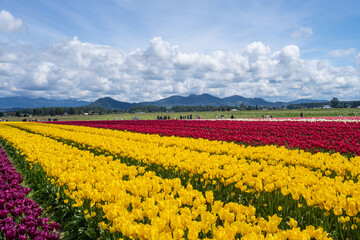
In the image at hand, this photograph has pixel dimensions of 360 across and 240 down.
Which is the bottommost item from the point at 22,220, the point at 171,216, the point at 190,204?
the point at 22,220

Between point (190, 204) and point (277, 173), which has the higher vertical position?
point (277, 173)

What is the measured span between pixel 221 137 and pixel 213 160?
9.59m

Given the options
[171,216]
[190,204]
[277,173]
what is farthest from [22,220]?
[277,173]

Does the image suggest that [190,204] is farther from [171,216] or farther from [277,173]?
[277,173]

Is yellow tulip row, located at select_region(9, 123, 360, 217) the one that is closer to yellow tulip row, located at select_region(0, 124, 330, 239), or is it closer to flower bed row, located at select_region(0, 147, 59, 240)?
yellow tulip row, located at select_region(0, 124, 330, 239)

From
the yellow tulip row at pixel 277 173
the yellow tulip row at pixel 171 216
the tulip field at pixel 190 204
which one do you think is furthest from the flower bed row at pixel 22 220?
the yellow tulip row at pixel 277 173

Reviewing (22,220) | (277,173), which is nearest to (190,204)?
(277,173)

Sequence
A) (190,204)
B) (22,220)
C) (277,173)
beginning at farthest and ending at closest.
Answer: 1. (277,173)
2. (190,204)
3. (22,220)

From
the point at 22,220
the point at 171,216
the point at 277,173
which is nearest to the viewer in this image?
the point at 171,216

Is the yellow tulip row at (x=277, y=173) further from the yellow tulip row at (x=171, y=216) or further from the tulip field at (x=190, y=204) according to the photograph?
the yellow tulip row at (x=171, y=216)

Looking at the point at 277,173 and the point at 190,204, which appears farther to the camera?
the point at 277,173

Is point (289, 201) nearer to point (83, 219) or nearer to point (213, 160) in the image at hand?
point (213, 160)

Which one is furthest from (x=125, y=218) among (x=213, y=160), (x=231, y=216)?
(x=213, y=160)

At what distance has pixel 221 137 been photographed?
17.1m
